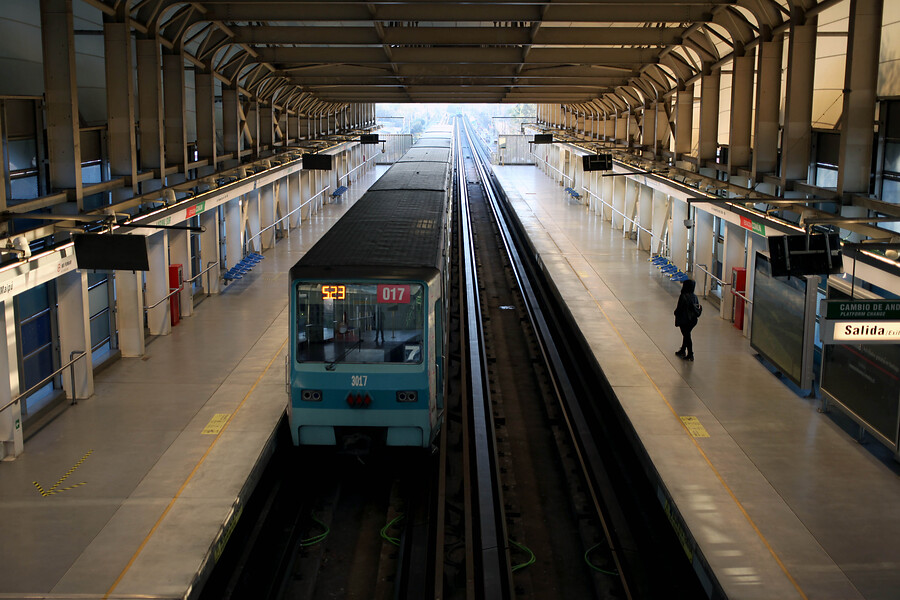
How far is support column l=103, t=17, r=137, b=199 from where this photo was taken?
1212 cm

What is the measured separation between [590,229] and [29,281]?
20930 mm

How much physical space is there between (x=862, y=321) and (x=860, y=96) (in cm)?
403

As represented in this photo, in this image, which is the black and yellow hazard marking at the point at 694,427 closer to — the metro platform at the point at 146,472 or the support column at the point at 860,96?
the support column at the point at 860,96

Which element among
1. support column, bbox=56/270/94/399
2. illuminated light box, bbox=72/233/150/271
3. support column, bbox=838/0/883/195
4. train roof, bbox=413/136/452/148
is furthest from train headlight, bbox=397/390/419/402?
train roof, bbox=413/136/452/148

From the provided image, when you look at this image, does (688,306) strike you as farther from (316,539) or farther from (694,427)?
(316,539)

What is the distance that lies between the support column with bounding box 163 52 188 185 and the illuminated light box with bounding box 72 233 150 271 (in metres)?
5.91

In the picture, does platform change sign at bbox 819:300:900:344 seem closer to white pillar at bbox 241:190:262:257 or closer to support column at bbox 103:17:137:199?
support column at bbox 103:17:137:199

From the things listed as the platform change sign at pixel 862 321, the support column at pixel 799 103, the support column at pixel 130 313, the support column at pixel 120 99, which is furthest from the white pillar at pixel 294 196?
the platform change sign at pixel 862 321

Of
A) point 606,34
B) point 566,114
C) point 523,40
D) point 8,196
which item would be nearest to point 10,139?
Result: point 8,196

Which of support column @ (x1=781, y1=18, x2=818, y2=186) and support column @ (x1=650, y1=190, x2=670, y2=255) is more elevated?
support column @ (x1=781, y1=18, x2=818, y2=186)

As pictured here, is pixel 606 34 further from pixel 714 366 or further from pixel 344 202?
pixel 344 202

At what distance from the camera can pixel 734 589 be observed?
22.2 feet

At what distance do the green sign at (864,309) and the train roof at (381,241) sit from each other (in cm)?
387

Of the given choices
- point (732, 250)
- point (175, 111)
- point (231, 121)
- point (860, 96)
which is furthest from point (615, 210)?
point (860, 96)
